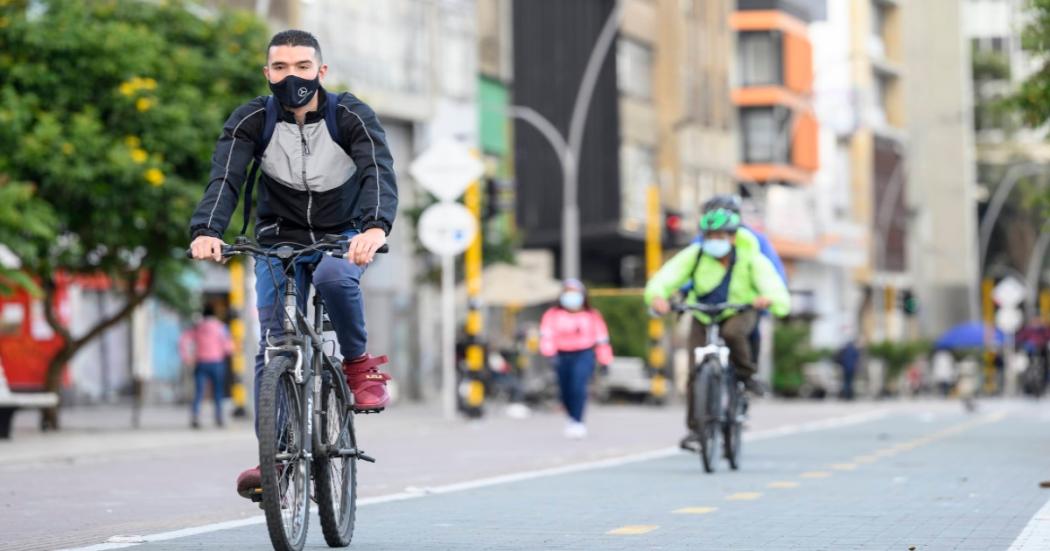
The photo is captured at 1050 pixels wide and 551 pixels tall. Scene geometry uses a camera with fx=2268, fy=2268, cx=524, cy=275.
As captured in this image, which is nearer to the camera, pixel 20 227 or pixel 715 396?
pixel 715 396

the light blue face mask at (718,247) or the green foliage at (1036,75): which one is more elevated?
the green foliage at (1036,75)

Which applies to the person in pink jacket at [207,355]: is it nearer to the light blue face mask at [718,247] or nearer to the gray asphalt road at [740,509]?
the gray asphalt road at [740,509]

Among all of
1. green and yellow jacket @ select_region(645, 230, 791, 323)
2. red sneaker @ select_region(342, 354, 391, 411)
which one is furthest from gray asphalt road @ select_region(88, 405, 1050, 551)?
green and yellow jacket @ select_region(645, 230, 791, 323)

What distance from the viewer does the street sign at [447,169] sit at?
27.9 metres

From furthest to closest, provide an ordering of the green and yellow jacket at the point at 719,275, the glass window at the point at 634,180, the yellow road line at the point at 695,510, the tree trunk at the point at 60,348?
the glass window at the point at 634,180 → the tree trunk at the point at 60,348 → the green and yellow jacket at the point at 719,275 → the yellow road line at the point at 695,510

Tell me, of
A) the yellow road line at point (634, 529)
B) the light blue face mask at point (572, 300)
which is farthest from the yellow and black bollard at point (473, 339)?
the yellow road line at point (634, 529)

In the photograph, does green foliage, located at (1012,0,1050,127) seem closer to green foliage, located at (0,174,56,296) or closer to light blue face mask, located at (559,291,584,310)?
light blue face mask, located at (559,291,584,310)

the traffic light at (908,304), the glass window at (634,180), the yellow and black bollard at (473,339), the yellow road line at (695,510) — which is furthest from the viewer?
the traffic light at (908,304)

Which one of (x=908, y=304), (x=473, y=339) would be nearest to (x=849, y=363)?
(x=908, y=304)

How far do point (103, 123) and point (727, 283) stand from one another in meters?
12.0

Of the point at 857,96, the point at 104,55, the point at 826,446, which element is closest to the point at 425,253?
the point at 104,55

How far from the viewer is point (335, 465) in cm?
894

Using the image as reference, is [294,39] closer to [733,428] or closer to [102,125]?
[733,428]

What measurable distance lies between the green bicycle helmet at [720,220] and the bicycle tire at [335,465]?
7236 millimetres
